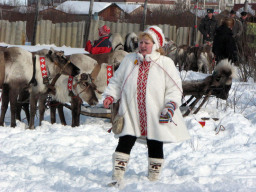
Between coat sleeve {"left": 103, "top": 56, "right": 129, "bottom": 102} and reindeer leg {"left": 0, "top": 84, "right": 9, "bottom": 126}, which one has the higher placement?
coat sleeve {"left": 103, "top": 56, "right": 129, "bottom": 102}

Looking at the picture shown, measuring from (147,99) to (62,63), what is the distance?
134 inches

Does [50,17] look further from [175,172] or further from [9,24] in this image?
[175,172]

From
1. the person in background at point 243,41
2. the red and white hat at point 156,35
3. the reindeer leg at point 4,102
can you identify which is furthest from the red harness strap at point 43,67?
the person in background at point 243,41

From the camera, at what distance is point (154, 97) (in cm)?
405

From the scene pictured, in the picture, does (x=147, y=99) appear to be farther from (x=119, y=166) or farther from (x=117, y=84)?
(x=119, y=166)

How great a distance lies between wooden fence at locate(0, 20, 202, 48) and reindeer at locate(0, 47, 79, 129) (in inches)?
624

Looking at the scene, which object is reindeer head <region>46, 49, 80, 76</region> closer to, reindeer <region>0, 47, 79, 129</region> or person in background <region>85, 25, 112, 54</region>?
reindeer <region>0, 47, 79, 129</region>

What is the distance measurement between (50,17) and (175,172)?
2863 centimetres

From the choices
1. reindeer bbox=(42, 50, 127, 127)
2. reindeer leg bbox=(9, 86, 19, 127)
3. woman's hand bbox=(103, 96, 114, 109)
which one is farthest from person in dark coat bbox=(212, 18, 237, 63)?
woman's hand bbox=(103, 96, 114, 109)

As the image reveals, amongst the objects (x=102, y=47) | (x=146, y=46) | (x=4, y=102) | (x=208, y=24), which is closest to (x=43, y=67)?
(x=4, y=102)

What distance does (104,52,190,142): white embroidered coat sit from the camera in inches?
158

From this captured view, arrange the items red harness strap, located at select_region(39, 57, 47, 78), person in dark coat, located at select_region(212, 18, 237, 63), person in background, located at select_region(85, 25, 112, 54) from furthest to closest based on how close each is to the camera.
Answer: person in dark coat, located at select_region(212, 18, 237, 63) < person in background, located at select_region(85, 25, 112, 54) < red harness strap, located at select_region(39, 57, 47, 78)

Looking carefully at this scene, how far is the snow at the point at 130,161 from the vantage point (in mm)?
4129

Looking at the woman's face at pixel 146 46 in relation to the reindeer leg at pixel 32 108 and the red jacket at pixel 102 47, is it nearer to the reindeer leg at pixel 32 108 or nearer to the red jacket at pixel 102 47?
the reindeer leg at pixel 32 108
